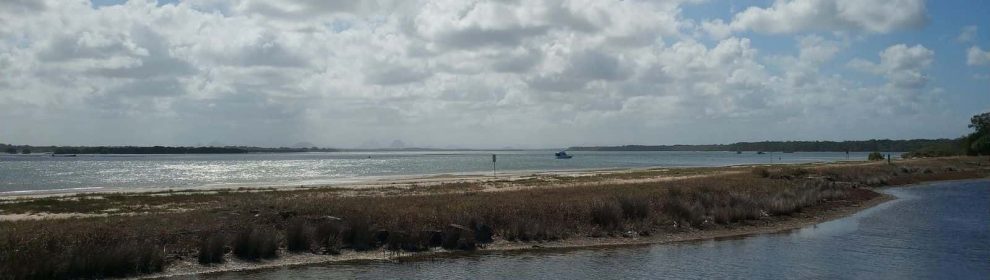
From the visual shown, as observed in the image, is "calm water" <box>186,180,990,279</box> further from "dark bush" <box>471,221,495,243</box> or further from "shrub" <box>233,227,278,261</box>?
"dark bush" <box>471,221,495,243</box>

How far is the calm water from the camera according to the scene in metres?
18.0

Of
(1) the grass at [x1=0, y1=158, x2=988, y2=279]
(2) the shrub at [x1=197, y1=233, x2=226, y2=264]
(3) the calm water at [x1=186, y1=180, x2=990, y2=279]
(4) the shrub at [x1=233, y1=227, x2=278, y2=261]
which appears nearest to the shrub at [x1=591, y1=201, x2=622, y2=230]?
(1) the grass at [x1=0, y1=158, x2=988, y2=279]

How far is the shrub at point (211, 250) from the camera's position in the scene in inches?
739

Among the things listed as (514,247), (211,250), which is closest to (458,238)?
(514,247)

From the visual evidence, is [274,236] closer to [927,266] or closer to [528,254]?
[528,254]

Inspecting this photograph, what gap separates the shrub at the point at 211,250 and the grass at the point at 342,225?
0.03 m

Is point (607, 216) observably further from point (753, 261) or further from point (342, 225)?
point (342, 225)

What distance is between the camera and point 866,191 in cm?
4712

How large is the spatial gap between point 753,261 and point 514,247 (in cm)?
734

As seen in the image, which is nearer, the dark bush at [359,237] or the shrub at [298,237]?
the shrub at [298,237]

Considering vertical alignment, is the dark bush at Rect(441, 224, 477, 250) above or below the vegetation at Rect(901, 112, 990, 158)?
below

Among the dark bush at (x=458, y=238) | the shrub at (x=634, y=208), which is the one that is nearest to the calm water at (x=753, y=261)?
the dark bush at (x=458, y=238)

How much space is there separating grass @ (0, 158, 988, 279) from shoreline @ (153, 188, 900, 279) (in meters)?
0.41

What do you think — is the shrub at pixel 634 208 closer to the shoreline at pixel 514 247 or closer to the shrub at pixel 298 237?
the shoreline at pixel 514 247
